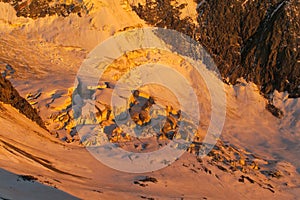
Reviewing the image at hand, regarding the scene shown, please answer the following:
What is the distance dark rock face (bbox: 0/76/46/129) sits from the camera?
24250 millimetres

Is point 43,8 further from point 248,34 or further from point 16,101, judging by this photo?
point 248,34

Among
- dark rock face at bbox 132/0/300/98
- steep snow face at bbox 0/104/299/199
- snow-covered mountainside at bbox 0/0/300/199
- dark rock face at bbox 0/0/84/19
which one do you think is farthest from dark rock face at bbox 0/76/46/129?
dark rock face at bbox 132/0/300/98

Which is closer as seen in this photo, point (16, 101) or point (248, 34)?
point (16, 101)

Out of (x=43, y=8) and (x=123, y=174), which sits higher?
(x=43, y=8)

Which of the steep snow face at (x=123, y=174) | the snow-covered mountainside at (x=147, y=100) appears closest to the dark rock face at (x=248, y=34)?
the snow-covered mountainside at (x=147, y=100)

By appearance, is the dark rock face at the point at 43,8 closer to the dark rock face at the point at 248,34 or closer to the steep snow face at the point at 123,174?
the dark rock face at the point at 248,34

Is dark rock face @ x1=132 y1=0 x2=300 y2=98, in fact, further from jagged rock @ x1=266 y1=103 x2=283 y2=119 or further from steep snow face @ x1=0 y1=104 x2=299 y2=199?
steep snow face @ x1=0 y1=104 x2=299 y2=199

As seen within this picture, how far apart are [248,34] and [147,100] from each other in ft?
78.8

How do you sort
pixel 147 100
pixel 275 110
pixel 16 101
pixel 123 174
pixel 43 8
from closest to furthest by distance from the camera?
pixel 123 174 → pixel 16 101 → pixel 147 100 → pixel 43 8 → pixel 275 110

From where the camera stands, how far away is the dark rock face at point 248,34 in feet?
155

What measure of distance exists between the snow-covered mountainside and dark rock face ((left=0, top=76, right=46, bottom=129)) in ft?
0.27

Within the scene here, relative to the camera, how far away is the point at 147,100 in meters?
31.4

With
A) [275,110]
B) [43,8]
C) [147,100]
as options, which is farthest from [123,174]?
[275,110]

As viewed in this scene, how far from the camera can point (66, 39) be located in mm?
40938
